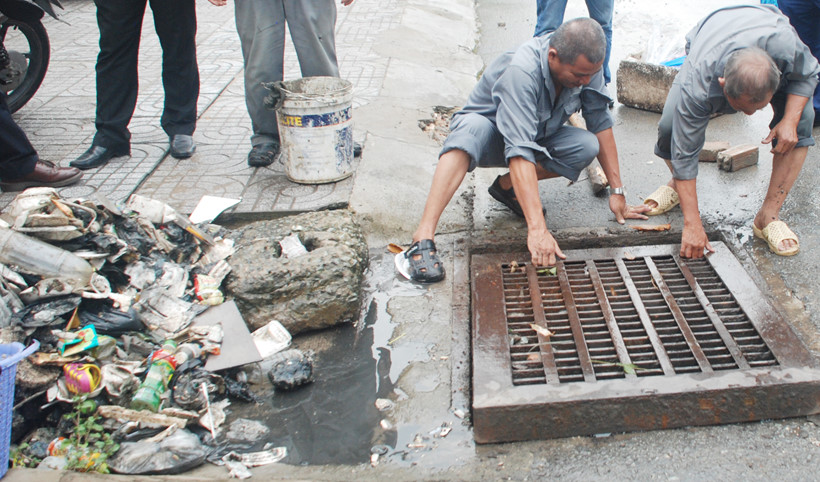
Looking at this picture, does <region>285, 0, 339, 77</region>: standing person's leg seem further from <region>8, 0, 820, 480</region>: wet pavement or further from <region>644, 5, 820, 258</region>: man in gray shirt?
<region>644, 5, 820, 258</region>: man in gray shirt

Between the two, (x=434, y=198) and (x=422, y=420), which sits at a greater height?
(x=434, y=198)

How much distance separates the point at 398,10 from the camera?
26.7 ft

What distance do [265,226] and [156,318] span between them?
81 centimetres

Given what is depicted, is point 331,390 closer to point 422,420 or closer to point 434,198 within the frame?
point 422,420

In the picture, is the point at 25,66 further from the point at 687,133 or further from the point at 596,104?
the point at 687,133

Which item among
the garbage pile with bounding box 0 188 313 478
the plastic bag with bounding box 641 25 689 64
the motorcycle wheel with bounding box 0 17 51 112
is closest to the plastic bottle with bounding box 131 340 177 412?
the garbage pile with bounding box 0 188 313 478

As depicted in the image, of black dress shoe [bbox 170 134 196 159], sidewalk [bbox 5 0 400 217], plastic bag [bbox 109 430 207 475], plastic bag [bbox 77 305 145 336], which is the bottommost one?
sidewalk [bbox 5 0 400 217]

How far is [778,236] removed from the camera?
314cm

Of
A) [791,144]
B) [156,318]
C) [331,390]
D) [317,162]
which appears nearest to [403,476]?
[331,390]

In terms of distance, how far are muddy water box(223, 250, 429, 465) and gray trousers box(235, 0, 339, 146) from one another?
177 cm

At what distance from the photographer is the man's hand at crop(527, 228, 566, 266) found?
290 cm

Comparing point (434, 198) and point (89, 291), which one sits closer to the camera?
point (89, 291)

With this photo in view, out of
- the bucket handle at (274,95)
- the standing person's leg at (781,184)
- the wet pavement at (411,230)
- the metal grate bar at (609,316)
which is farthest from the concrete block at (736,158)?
the bucket handle at (274,95)

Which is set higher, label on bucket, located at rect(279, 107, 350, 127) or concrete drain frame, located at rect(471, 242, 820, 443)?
label on bucket, located at rect(279, 107, 350, 127)
